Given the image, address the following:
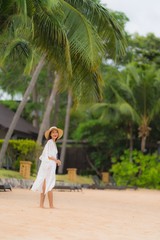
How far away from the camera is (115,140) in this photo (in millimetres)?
29531

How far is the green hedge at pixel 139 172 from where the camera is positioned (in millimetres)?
26188

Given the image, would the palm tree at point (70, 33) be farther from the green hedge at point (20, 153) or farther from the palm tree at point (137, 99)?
the palm tree at point (137, 99)

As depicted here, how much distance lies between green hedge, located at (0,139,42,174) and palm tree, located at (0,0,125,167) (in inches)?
358

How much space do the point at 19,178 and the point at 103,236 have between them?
45.2ft

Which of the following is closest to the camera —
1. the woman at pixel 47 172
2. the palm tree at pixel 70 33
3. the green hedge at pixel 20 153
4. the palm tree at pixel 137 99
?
the woman at pixel 47 172

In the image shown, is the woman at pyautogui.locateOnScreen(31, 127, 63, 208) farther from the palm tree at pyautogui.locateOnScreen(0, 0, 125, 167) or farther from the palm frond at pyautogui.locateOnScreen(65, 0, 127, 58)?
the palm frond at pyautogui.locateOnScreen(65, 0, 127, 58)

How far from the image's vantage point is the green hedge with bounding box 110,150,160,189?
26.2m

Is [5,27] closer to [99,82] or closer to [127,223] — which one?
[99,82]

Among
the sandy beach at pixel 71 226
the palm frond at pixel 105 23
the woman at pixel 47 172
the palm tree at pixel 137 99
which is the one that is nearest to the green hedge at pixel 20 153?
the palm tree at pixel 137 99

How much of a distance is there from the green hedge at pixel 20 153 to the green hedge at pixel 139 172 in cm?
552

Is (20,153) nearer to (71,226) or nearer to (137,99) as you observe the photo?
(137,99)

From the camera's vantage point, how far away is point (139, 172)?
1069 inches

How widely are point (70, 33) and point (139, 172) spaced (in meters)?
15.3

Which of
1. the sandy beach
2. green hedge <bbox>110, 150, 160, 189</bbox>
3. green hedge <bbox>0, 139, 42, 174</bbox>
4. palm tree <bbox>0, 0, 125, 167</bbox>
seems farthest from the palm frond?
green hedge <bbox>110, 150, 160, 189</bbox>
